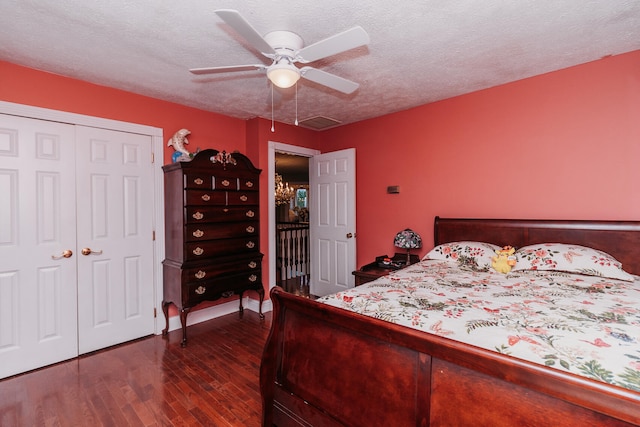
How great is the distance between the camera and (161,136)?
11.2 feet

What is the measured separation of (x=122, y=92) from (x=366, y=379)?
3.45 metres

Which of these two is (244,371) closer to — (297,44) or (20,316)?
(20,316)

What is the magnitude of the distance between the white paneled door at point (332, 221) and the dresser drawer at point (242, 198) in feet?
3.68

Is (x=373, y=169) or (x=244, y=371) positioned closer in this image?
(x=244, y=371)

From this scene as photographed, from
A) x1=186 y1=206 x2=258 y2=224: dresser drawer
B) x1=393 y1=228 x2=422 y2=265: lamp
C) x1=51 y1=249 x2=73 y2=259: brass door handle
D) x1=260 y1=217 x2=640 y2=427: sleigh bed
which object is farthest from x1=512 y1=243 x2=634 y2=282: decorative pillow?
x1=51 y1=249 x2=73 y2=259: brass door handle

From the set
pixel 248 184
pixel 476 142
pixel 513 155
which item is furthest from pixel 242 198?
pixel 513 155

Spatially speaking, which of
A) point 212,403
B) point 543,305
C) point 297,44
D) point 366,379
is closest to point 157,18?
point 297,44

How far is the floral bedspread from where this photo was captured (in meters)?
1.11

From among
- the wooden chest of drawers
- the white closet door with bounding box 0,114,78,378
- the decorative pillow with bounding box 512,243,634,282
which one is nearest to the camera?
the decorative pillow with bounding box 512,243,634,282

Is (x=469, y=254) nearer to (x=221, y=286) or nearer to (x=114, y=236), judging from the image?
(x=221, y=286)

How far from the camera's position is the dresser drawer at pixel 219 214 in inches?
126

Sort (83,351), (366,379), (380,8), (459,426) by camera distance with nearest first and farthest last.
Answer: (459,426)
(366,379)
(380,8)
(83,351)

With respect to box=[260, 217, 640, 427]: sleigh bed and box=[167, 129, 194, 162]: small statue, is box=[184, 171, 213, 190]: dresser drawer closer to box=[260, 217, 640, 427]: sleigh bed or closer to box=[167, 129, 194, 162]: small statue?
box=[167, 129, 194, 162]: small statue

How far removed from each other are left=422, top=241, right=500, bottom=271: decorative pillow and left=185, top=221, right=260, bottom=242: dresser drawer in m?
2.06
